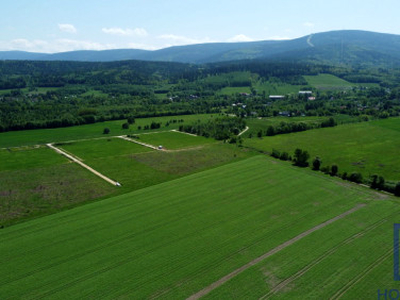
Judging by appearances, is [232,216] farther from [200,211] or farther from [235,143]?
[235,143]

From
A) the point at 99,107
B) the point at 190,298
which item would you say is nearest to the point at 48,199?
the point at 190,298

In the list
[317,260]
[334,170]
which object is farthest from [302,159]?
[317,260]

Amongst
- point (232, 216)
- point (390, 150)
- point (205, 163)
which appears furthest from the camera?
point (390, 150)

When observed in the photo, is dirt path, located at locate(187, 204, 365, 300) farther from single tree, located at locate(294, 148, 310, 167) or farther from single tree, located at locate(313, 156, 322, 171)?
single tree, located at locate(294, 148, 310, 167)

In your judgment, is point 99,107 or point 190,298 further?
point 99,107

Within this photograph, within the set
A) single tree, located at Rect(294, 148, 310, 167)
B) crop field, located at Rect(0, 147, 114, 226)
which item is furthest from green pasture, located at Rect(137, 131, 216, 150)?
single tree, located at Rect(294, 148, 310, 167)

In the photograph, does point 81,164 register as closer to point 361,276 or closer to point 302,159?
point 302,159

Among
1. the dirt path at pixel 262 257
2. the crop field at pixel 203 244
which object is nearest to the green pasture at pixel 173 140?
the crop field at pixel 203 244
